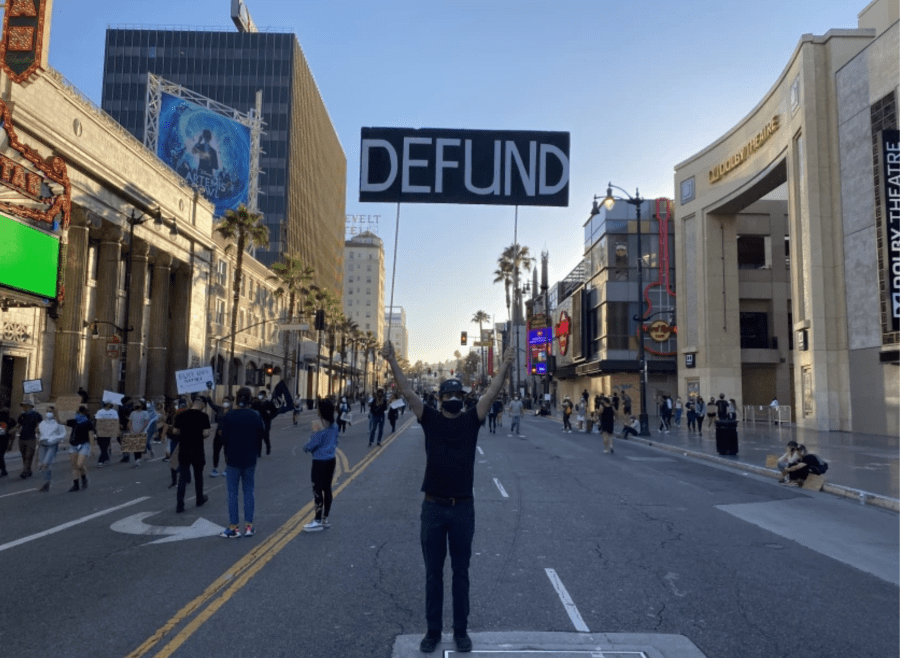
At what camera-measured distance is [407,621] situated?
552 centimetres

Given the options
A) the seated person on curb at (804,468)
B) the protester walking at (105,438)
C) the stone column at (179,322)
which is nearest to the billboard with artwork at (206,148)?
the stone column at (179,322)

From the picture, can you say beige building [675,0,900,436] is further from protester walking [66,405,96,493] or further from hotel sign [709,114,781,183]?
protester walking [66,405,96,493]

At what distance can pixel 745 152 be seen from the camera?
39.1 m

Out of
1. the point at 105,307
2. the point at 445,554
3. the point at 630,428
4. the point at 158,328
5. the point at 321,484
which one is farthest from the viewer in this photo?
the point at 158,328

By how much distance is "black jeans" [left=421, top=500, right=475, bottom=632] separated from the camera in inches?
193

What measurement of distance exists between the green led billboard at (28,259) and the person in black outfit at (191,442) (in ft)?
54.5

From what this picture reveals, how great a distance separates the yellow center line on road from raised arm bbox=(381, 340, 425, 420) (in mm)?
2425

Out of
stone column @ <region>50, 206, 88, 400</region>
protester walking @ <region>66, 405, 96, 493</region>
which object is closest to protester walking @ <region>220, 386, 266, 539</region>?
protester walking @ <region>66, 405, 96, 493</region>

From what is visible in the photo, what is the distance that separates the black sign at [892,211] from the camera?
24406 mm

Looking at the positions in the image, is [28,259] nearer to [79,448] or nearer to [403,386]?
[79,448]

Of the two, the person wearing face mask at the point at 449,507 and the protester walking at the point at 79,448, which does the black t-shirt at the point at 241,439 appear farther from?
the protester walking at the point at 79,448

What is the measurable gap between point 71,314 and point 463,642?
30732 mm

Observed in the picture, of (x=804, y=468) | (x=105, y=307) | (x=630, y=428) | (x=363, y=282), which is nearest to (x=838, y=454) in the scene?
(x=804, y=468)

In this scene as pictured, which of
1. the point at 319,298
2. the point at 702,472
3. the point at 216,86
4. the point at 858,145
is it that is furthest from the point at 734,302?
the point at 216,86
